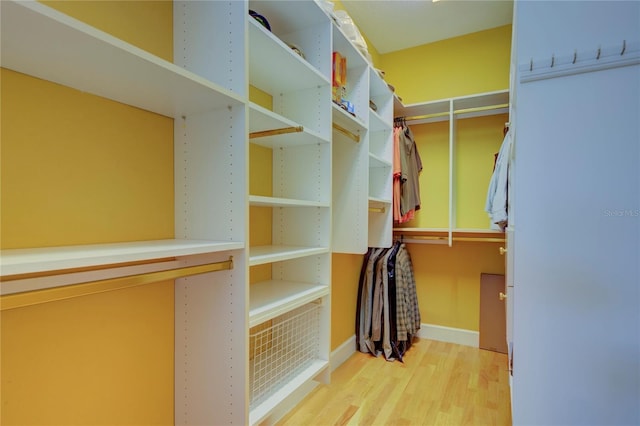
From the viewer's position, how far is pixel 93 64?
781mm

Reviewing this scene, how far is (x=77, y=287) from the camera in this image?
71 cm

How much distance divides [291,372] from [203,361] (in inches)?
19.8

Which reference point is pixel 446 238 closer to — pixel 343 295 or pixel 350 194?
pixel 343 295

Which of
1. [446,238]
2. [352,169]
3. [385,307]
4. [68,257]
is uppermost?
[352,169]

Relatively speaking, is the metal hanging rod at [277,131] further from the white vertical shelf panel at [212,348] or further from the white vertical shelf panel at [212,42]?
the white vertical shelf panel at [212,348]

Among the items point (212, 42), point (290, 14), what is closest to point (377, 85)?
point (290, 14)

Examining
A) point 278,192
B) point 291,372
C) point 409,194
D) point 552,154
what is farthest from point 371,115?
point 291,372

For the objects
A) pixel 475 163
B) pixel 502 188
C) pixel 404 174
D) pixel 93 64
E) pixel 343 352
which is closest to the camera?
pixel 93 64

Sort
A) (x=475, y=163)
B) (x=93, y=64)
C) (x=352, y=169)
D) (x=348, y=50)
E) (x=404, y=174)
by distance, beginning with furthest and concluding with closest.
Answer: (x=475, y=163)
(x=404, y=174)
(x=352, y=169)
(x=348, y=50)
(x=93, y=64)

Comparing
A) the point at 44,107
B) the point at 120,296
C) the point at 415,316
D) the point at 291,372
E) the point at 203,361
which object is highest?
the point at 44,107

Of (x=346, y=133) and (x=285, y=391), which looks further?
(x=346, y=133)

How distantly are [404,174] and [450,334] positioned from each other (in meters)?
1.58

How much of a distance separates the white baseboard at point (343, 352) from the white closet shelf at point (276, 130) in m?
1.63

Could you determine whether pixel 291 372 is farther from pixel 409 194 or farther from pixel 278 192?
pixel 409 194
